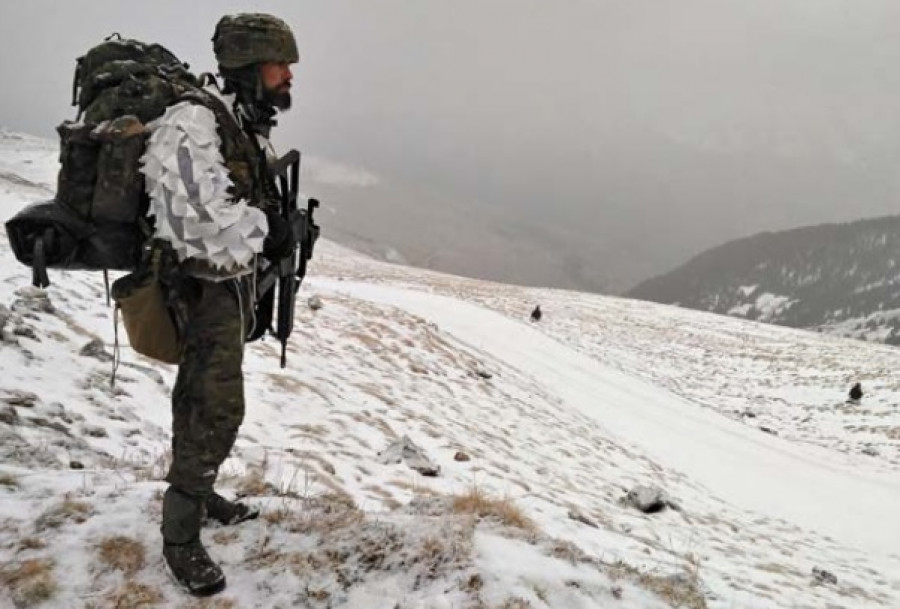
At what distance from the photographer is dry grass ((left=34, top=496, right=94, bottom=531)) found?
3.70 metres

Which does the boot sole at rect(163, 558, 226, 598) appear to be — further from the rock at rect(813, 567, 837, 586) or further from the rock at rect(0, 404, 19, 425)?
the rock at rect(813, 567, 837, 586)

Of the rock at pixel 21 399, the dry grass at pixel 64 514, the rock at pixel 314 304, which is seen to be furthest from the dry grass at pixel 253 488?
the rock at pixel 314 304

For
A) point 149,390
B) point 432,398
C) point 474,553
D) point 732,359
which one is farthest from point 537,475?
point 732,359

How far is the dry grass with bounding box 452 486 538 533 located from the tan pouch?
89.4 inches

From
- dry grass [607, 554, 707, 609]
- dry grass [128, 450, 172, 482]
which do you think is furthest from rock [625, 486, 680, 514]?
dry grass [128, 450, 172, 482]

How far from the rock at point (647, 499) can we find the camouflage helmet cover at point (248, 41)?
774 centimetres

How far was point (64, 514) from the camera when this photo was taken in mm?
3805

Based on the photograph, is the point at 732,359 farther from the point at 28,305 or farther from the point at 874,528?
the point at 28,305

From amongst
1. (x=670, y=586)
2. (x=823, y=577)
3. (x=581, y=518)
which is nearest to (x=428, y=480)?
(x=581, y=518)

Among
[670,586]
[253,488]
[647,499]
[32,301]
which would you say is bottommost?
[647,499]

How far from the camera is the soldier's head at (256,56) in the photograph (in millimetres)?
3783

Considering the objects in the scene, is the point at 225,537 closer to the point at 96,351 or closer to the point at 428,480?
the point at 428,480

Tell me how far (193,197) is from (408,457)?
5392 mm

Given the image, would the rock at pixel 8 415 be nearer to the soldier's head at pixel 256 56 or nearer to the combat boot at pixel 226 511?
the combat boot at pixel 226 511
